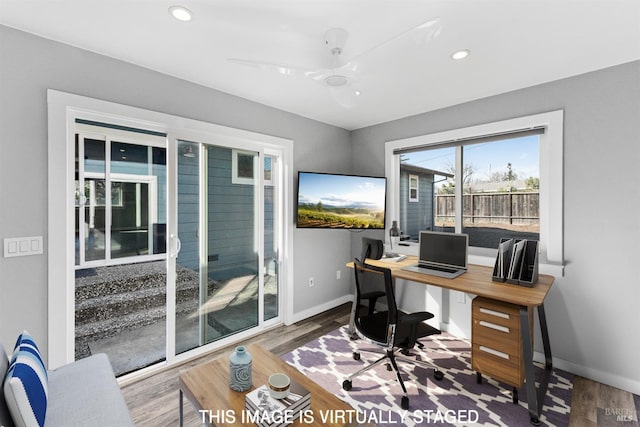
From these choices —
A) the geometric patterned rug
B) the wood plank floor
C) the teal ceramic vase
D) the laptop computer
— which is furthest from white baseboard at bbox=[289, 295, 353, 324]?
the teal ceramic vase

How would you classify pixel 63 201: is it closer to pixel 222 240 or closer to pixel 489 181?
pixel 222 240

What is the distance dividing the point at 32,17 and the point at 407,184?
137 inches

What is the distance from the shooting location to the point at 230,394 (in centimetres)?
143

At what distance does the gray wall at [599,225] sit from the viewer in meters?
2.12

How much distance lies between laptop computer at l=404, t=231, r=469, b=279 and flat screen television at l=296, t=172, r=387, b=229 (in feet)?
2.40

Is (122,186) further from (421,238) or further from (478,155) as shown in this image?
(478,155)

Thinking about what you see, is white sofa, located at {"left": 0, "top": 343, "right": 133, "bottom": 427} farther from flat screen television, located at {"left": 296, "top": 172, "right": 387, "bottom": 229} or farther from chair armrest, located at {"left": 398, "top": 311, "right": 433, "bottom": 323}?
flat screen television, located at {"left": 296, "top": 172, "right": 387, "bottom": 229}

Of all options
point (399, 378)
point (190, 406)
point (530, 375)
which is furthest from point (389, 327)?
point (190, 406)

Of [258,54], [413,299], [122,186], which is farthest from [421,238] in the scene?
[122,186]

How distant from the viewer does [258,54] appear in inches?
79.3

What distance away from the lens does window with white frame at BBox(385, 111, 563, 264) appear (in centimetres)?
247

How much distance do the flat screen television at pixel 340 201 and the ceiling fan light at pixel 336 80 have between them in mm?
1651

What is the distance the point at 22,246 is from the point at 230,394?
63.8 inches

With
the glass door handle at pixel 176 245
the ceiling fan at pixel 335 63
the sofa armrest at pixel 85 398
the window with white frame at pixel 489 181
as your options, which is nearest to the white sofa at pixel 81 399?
the sofa armrest at pixel 85 398
